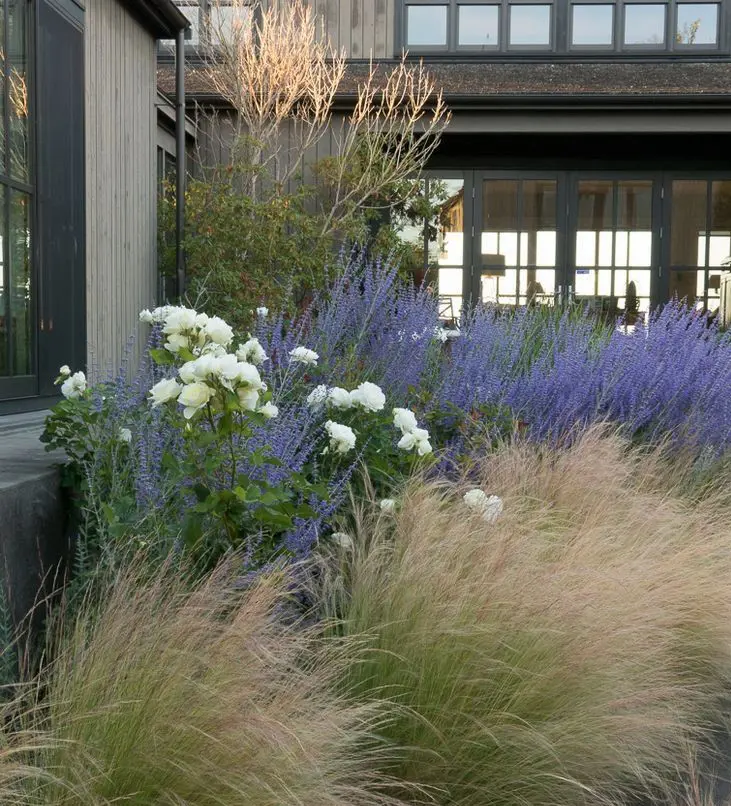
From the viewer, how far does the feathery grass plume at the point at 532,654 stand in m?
1.92

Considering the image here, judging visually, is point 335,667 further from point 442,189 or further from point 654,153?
point 654,153

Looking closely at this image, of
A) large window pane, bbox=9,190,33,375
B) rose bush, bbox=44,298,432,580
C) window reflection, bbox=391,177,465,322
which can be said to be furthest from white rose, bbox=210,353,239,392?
window reflection, bbox=391,177,465,322

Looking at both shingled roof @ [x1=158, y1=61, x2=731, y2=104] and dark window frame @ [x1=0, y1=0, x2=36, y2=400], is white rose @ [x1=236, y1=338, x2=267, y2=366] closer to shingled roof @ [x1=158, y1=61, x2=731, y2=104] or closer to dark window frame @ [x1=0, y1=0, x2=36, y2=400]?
dark window frame @ [x1=0, y1=0, x2=36, y2=400]

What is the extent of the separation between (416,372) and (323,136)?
7.07m

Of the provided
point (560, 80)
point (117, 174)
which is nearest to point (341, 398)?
point (117, 174)

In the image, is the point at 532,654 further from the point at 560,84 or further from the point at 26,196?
the point at 560,84

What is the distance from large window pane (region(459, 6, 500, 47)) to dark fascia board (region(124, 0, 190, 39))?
5129 millimetres

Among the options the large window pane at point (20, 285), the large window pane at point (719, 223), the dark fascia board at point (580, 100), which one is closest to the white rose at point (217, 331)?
the large window pane at point (20, 285)

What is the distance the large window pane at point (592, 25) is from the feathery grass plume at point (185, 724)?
36.6 ft

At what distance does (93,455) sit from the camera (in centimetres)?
260

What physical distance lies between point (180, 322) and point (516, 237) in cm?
893

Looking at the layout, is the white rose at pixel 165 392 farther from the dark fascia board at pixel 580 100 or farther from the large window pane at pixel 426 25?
the large window pane at pixel 426 25

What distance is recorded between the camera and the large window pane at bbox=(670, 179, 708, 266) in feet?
35.7

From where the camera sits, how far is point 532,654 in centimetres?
205
